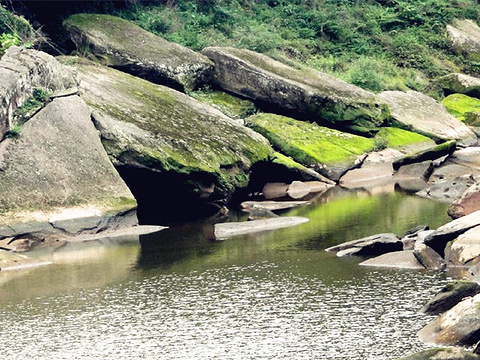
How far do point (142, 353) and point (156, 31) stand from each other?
31.3 metres

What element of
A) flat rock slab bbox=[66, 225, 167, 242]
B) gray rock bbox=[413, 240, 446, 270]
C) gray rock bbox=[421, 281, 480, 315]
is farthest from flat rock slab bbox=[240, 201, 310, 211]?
gray rock bbox=[421, 281, 480, 315]

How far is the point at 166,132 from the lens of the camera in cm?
3288

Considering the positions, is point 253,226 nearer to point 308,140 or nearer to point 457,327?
point 308,140

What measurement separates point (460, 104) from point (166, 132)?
22474mm

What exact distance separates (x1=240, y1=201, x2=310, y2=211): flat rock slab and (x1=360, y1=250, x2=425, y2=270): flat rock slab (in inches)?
380

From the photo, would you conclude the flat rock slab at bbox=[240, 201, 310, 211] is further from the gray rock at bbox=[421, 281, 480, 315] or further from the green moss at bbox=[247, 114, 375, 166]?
the gray rock at bbox=[421, 281, 480, 315]

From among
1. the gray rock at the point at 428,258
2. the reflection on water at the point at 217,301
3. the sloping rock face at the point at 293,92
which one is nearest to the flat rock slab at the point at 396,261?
the gray rock at the point at 428,258

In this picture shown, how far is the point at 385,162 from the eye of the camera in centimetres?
4100

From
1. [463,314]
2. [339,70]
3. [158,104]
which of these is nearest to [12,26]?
[158,104]

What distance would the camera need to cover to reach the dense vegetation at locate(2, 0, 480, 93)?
4669 centimetres

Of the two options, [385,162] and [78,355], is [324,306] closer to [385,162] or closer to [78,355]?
[78,355]

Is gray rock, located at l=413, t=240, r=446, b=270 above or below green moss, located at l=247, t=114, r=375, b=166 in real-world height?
below

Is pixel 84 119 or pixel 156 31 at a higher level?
pixel 156 31

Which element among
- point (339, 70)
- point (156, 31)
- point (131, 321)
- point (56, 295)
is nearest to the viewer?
point (131, 321)
